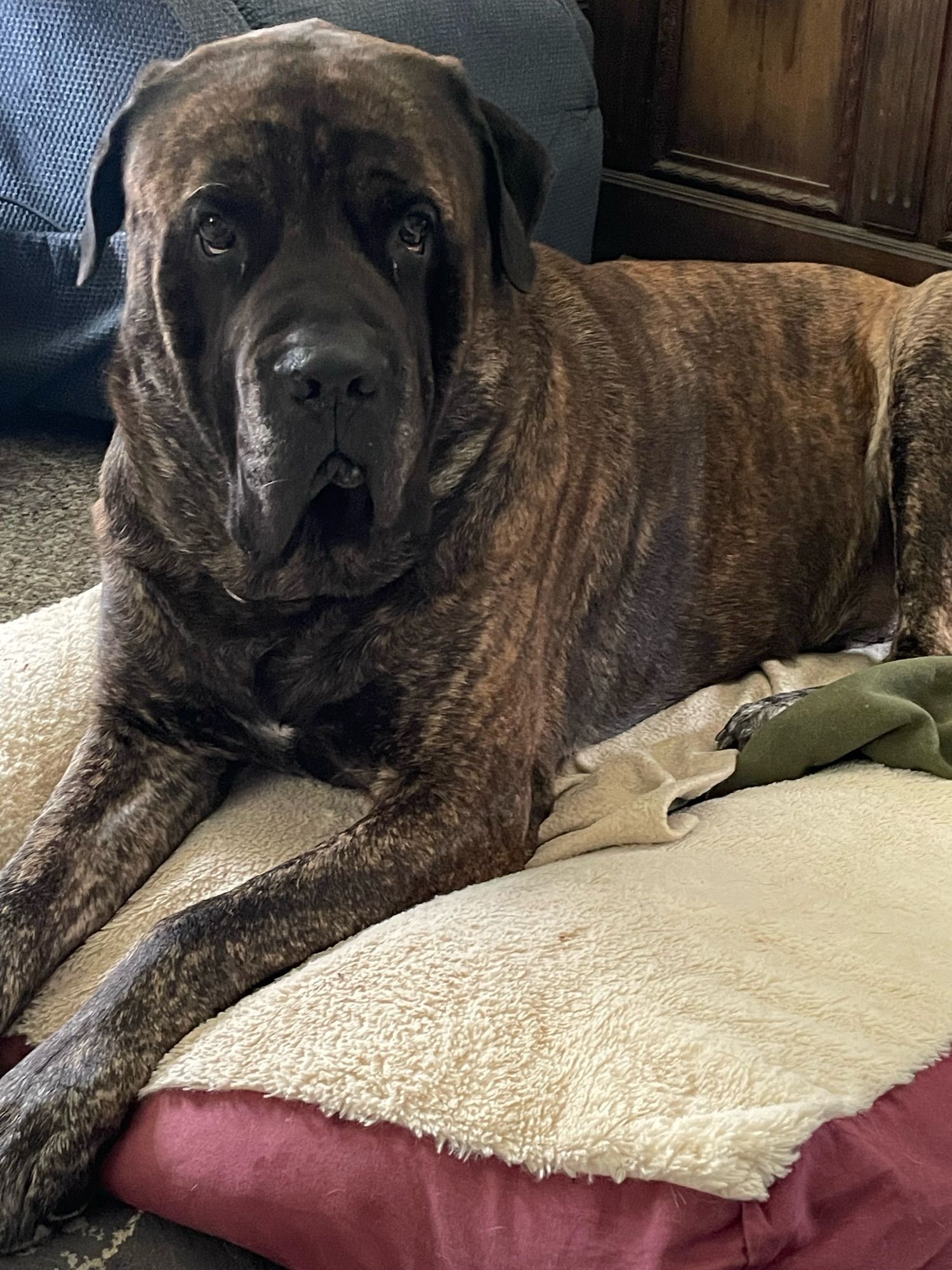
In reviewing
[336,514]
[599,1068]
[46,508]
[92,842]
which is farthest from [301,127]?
[46,508]

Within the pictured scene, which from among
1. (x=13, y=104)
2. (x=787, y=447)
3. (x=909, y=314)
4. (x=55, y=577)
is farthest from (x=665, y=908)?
(x=13, y=104)

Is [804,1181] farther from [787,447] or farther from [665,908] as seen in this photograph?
[787,447]

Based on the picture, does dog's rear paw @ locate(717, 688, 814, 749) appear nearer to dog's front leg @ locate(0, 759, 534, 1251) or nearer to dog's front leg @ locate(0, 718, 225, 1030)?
dog's front leg @ locate(0, 759, 534, 1251)

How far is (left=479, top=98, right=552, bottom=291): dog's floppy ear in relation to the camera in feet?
5.78

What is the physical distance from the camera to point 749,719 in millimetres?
2121

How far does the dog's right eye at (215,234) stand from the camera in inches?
63.0

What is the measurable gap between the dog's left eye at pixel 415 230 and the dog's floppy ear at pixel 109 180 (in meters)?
0.37

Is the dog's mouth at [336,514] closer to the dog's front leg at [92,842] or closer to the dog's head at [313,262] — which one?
the dog's head at [313,262]

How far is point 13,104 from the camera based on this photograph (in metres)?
2.72

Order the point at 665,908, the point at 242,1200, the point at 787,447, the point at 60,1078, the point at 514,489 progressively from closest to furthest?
the point at 242,1200 → the point at 60,1078 → the point at 665,908 → the point at 514,489 → the point at 787,447

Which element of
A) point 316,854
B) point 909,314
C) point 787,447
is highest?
point 909,314

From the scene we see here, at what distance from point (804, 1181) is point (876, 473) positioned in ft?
4.69

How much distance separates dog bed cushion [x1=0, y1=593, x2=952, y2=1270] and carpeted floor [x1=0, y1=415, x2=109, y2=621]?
99 cm

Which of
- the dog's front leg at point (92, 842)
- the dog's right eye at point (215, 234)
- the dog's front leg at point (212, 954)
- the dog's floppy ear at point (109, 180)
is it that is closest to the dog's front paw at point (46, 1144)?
the dog's front leg at point (212, 954)
